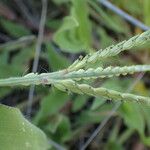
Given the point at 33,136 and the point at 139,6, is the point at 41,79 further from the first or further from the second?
the point at 139,6

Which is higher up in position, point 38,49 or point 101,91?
point 38,49

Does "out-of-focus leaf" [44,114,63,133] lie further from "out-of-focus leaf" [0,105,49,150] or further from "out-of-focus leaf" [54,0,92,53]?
"out-of-focus leaf" [0,105,49,150]

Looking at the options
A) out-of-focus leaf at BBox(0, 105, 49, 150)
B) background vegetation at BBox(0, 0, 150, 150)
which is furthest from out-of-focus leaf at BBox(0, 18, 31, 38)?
out-of-focus leaf at BBox(0, 105, 49, 150)

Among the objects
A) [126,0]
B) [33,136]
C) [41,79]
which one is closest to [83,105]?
[126,0]

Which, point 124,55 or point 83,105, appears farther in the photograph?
point 124,55

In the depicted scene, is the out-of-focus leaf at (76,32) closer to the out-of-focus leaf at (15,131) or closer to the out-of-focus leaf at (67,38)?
the out-of-focus leaf at (67,38)

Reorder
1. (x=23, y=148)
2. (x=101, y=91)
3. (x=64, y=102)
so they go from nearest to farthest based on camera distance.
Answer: (x=101, y=91), (x=23, y=148), (x=64, y=102)
